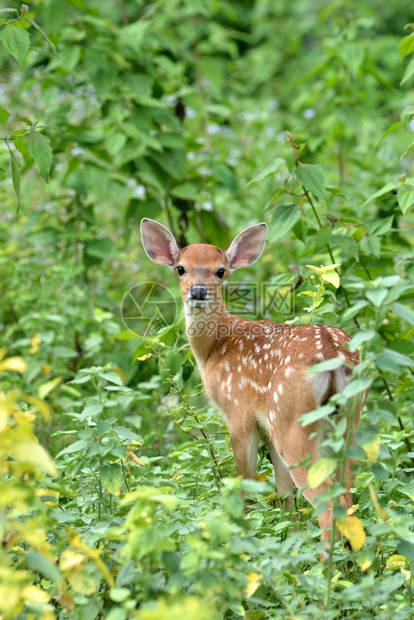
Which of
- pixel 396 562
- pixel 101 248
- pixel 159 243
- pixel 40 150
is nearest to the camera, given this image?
pixel 396 562

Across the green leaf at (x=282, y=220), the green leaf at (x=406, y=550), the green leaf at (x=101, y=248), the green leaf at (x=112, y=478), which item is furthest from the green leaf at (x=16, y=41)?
the green leaf at (x=101, y=248)

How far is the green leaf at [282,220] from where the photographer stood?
12.5ft

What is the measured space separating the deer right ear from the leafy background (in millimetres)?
421

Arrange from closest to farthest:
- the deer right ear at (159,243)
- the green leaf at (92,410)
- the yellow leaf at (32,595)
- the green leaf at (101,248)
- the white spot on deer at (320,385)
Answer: the yellow leaf at (32,595) → the green leaf at (92,410) → the white spot on deer at (320,385) → the deer right ear at (159,243) → the green leaf at (101,248)

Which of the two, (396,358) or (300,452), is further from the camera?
(300,452)

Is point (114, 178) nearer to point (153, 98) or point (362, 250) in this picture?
point (153, 98)

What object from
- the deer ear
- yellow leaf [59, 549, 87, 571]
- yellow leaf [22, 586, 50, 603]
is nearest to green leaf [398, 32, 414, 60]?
the deer ear

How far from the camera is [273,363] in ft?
11.3

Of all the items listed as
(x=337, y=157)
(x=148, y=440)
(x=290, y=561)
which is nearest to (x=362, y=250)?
A: (x=148, y=440)

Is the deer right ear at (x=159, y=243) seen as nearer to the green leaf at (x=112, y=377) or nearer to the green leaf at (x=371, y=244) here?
the green leaf at (x=371, y=244)

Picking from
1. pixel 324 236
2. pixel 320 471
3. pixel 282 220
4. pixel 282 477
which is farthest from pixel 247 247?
pixel 320 471

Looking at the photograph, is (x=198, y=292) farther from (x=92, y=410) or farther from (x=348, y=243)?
(x=92, y=410)

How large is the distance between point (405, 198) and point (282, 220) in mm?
587

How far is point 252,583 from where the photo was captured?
2309mm
